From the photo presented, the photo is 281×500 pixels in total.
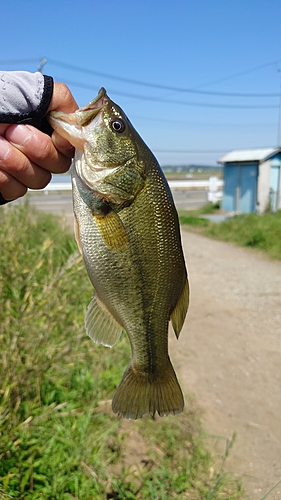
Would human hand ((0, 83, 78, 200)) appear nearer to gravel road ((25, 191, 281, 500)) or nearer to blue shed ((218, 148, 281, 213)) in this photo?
gravel road ((25, 191, 281, 500))

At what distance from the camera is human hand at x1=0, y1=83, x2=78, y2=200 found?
1847 mm

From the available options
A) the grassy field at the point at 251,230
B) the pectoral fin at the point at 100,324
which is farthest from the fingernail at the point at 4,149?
the grassy field at the point at 251,230

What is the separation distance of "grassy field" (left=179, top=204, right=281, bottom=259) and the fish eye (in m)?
10.2

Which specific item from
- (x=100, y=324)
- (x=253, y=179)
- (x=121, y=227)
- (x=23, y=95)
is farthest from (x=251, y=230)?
(x=23, y=95)

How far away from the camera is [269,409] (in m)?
4.85

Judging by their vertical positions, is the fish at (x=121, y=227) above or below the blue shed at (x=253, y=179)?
above

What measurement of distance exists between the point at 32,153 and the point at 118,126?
37 cm

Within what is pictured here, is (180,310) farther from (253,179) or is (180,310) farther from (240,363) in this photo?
(253,179)

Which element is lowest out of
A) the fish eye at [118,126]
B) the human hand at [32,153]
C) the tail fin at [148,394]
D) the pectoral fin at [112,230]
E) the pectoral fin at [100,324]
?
the tail fin at [148,394]

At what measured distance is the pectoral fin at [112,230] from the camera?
179 cm

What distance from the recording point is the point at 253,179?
1706 cm

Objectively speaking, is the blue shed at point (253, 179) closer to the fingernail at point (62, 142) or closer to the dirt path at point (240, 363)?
the dirt path at point (240, 363)

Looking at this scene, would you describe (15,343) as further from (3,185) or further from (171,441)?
(171,441)

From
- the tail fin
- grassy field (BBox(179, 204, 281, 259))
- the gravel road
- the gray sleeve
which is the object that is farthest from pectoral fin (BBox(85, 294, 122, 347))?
grassy field (BBox(179, 204, 281, 259))
